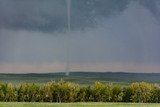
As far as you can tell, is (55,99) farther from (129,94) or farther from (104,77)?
(104,77)

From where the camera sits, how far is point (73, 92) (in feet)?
89.7

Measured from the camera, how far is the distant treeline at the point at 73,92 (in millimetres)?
27309

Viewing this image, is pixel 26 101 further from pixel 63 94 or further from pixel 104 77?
pixel 104 77

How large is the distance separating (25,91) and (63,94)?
2.19 metres

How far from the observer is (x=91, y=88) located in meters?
27.7

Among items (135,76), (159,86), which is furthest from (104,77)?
(159,86)

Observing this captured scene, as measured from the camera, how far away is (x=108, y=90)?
27.6 meters

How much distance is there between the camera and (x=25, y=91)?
27328 millimetres

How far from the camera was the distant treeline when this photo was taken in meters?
27.3

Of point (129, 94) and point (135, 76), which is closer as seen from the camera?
point (129, 94)

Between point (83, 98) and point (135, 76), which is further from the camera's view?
point (135, 76)

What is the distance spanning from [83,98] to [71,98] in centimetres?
71

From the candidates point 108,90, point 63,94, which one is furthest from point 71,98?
point 108,90

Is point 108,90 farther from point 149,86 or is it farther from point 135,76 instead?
point 135,76
